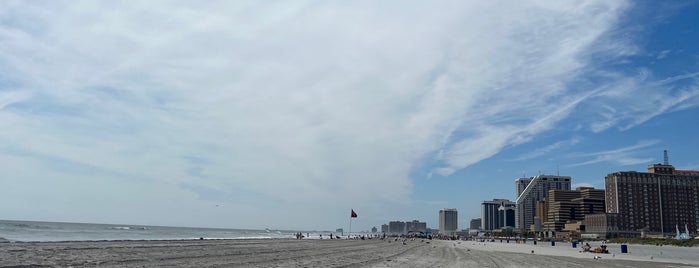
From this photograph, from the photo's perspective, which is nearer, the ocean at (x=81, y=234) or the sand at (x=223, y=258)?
the sand at (x=223, y=258)

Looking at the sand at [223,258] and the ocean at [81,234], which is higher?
the sand at [223,258]

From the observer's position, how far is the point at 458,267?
91.3 feet

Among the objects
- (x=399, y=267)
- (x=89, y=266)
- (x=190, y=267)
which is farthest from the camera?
(x=399, y=267)

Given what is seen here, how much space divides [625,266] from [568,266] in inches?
166

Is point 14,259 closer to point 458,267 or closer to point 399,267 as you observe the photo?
point 399,267

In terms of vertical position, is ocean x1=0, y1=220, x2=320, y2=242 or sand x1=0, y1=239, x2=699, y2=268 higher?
sand x1=0, y1=239, x2=699, y2=268

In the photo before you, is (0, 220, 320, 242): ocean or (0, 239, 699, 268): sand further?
(0, 220, 320, 242): ocean

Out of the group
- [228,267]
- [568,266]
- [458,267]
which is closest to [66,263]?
[228,267]

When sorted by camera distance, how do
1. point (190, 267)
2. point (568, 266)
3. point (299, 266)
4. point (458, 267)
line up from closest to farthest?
point (190, 267) → point (299, 266) → point (458, 267) → point (568, 266)

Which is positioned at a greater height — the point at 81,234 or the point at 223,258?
the point at 223,258

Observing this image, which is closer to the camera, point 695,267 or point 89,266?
point 89,266

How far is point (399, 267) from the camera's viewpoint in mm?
25703

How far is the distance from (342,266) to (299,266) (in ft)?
7.42

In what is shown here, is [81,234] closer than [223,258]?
No
